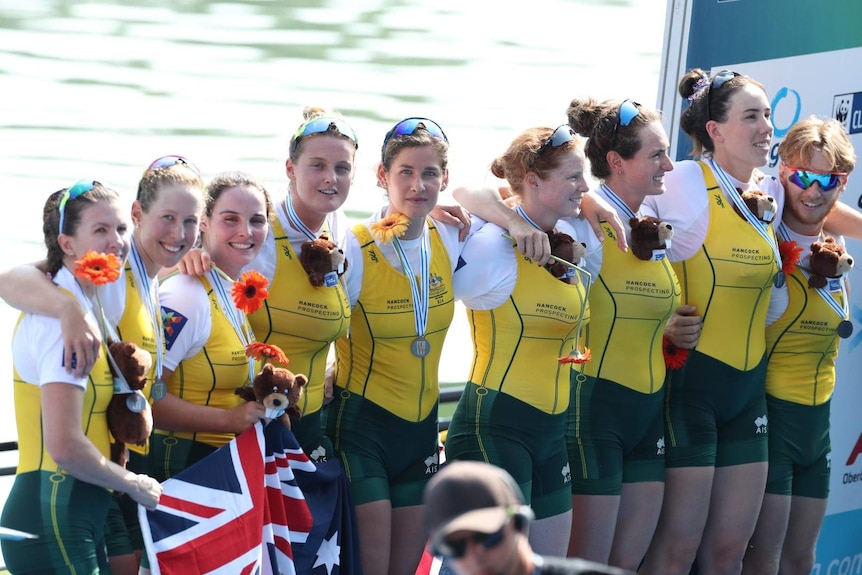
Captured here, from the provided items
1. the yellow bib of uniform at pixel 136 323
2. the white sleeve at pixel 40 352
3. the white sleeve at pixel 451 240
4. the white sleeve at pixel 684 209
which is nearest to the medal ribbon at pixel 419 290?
the white sleeve at pixel 451 240

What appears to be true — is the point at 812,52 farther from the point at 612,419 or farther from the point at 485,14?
the point at 485,14

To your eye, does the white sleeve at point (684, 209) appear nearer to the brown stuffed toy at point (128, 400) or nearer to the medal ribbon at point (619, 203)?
the medal ribbon at point (619, 203)

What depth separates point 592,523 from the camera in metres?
4.72

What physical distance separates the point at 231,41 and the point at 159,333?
56.8 feet

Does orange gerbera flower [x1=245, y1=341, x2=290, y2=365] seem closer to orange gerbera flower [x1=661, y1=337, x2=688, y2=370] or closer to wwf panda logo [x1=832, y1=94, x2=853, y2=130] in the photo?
orange gerbera flower [x1=661, y1=337, x2=688, y2=370]

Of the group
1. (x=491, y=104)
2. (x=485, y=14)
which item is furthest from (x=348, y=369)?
(x=485, y=14)

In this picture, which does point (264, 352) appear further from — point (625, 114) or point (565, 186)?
point (625, 114)

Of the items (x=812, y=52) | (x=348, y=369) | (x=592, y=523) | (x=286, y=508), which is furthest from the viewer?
(x=812, y=52)

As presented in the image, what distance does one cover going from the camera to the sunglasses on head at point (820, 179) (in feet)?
16.8

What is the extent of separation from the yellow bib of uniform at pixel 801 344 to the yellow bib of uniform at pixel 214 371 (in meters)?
2.39

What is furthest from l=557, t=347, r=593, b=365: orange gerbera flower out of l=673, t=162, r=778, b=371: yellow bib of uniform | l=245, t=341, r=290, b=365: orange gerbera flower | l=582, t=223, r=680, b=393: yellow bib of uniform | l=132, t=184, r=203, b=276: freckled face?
l=132, t=184, r=203, b=276: freckled face

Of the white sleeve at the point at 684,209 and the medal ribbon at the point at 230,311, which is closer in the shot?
the medal ribbon at the point at 230,311

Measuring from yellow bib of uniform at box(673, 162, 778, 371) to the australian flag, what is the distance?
1.65m

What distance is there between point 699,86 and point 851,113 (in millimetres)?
900
